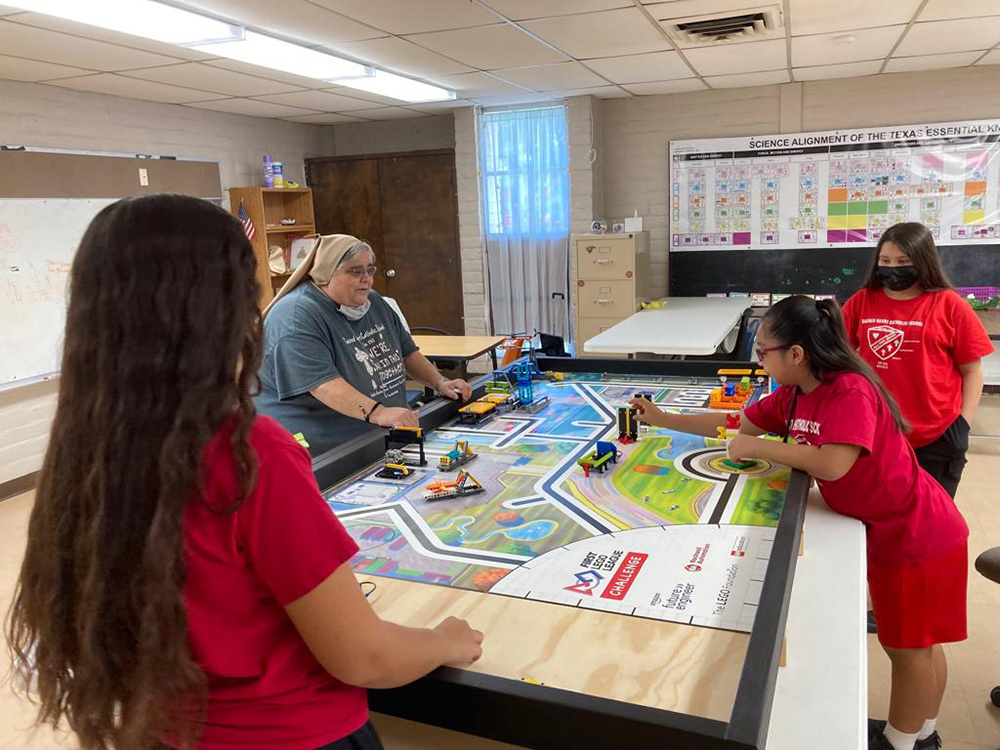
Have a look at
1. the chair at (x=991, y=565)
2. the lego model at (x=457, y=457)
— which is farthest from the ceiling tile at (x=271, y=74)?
the chair at (x=991, y=565)

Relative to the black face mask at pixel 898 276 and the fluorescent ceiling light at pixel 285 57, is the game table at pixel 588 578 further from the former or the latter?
the fluorescent ceiling light at pixel 285 57

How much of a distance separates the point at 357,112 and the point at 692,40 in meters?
3.04

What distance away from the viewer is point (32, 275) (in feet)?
15.0

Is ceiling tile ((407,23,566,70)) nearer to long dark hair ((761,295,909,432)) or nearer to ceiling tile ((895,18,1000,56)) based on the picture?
ceiling tile ((895,18,1000,56))

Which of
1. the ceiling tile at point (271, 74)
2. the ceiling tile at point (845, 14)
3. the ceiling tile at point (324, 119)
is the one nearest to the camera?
the ceiling tile at point (845, 14)

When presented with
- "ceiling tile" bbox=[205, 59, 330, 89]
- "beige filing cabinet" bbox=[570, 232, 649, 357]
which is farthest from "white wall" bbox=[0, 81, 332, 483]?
"beige filing cabinet" bbox=[570, 232, 649, 357]

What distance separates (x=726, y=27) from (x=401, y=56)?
5.73ft

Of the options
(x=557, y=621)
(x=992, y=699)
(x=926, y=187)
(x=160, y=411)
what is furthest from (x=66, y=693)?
(x=926, y=187)

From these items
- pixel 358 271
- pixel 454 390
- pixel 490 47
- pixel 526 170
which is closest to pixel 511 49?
pixel 490 47

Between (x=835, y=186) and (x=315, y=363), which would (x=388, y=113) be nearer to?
(x=835, y=186)

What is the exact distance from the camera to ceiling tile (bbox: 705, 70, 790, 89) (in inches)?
208

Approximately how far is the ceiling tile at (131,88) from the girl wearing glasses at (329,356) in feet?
9.45

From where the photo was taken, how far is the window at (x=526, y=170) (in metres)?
6.19

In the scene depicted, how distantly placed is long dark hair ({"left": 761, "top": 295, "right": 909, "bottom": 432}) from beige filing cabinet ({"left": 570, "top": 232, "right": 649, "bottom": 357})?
3.69 metres
